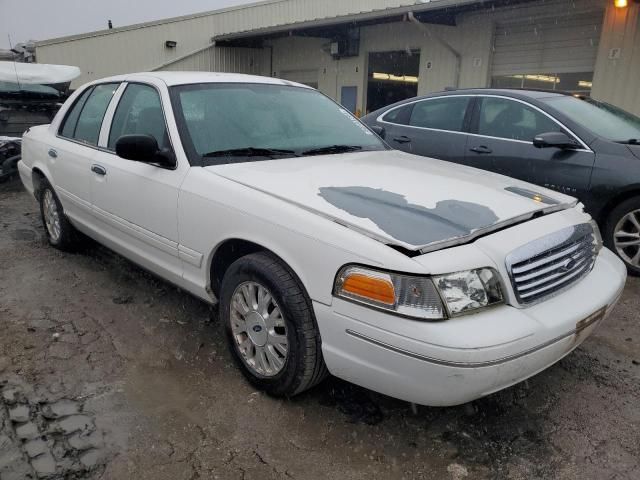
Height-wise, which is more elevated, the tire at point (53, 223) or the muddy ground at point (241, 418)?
the tire at point (53, 223)

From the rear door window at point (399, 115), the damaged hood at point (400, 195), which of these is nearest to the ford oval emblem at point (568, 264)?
the damaged hood at point (400, 195)

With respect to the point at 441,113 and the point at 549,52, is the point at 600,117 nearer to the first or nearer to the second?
the point at 441,113

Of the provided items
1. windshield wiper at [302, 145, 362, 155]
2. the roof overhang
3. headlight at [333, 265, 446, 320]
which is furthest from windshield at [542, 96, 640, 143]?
the roof overhang

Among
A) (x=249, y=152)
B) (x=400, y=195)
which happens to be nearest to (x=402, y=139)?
(x=249, y=152)

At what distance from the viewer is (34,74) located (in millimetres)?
8062

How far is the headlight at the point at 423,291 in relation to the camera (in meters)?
A: 2.07

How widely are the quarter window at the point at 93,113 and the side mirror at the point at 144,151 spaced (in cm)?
112

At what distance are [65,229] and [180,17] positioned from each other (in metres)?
13.4

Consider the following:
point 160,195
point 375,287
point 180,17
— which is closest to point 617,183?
point 375,287

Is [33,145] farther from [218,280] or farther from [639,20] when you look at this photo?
[639,20]

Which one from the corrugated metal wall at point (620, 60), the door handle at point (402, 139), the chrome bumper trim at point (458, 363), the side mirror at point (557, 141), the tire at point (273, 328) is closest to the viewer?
the chrome bumper trim at point (458, 363)

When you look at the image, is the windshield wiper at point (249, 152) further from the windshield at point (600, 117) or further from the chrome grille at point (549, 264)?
the windshield at point (600, 117)

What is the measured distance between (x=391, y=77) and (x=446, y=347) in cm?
1248

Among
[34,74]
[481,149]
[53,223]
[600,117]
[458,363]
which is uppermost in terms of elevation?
[34,74]
